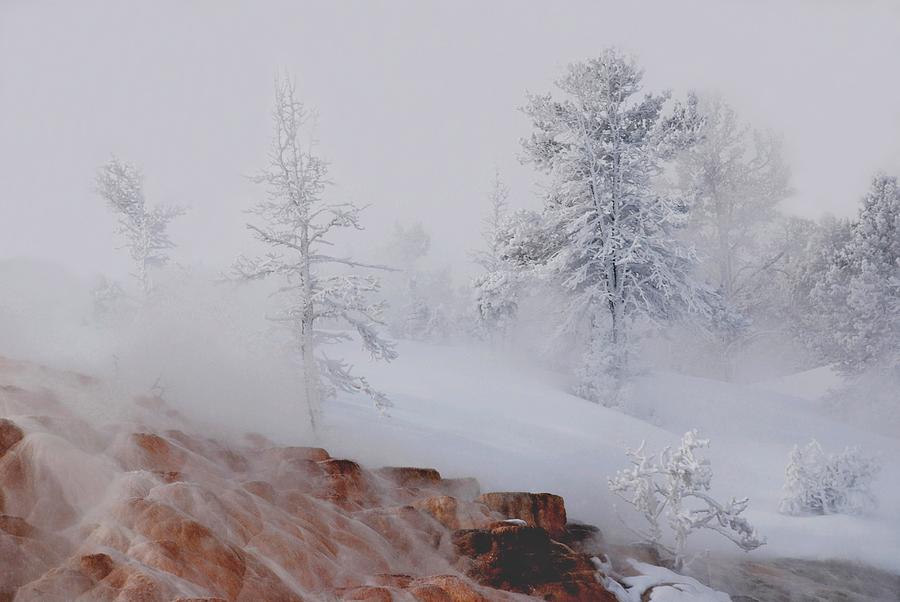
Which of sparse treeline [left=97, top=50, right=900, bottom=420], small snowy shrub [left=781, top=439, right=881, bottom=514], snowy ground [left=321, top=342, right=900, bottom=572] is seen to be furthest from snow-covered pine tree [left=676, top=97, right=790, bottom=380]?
small snowy shrub [left=781, top=439, right=881, bottom=514]

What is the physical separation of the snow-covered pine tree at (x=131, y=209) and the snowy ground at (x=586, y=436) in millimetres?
10538

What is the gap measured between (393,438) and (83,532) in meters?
8.01

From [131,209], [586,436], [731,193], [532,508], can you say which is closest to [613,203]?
[586,436]

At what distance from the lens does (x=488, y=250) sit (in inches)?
1544

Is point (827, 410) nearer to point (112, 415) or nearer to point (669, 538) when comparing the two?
point (669, 538)

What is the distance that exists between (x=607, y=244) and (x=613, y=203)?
1648 mm

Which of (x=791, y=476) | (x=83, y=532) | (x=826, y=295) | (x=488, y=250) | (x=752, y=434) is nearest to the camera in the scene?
(x=83, y=532)

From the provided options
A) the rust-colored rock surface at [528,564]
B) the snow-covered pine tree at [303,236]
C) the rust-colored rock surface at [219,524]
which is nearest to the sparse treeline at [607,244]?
the snow-covered pine tree at [303,236]

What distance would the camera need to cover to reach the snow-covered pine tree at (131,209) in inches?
974

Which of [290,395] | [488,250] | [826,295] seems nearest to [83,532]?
[290,395]

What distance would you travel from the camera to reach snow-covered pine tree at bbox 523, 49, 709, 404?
1870 cm

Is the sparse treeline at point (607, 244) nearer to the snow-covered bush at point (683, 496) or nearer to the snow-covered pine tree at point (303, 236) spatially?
the snow-covered pine tree at point (303, 236)

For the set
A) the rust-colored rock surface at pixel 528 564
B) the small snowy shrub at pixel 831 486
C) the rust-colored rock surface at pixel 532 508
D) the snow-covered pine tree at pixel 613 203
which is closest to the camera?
the rust-colored rock surface at pixel 528 564

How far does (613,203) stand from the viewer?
748 inches
